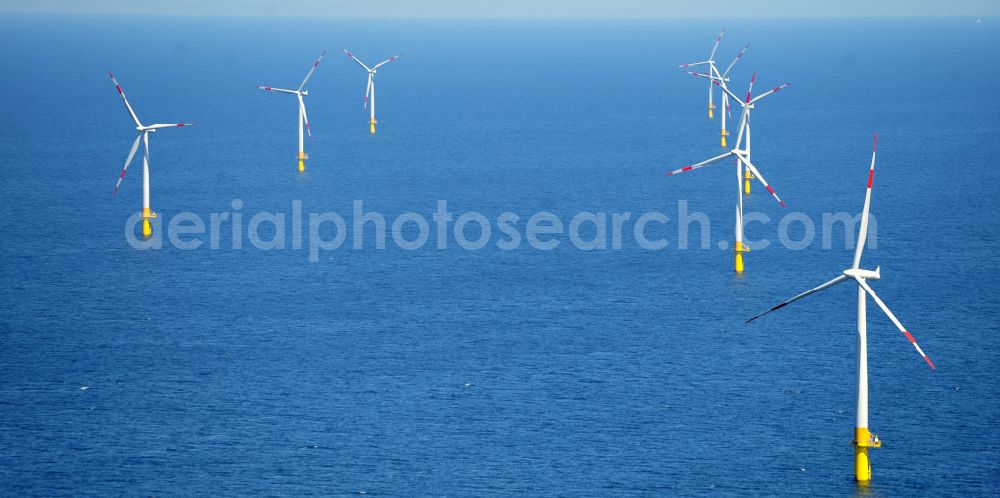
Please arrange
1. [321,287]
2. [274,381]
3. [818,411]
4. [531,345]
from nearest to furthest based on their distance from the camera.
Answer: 1. [818,411]
2. [274,381]
3. [531,345]
4. [321,287]

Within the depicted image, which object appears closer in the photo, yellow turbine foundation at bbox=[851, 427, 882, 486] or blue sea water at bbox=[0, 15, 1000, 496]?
yellow turbine foundation at bbox=[851, 427, 882, 486]

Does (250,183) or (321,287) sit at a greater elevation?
(250,183)

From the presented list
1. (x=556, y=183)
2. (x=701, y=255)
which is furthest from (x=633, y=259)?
(x=556, y=183)

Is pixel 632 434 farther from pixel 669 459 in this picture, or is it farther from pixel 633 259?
pixel 633 259

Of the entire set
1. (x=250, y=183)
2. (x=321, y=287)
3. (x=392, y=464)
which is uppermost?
(x=250, y=183)

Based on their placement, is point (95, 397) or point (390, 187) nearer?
point (95, 397)

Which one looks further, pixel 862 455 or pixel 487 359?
pixel 487 359

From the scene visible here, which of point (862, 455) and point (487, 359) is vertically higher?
point (487, 359)

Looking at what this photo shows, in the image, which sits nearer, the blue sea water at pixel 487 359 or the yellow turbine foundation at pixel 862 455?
the yellow turbine foundation at pixel 862 455
